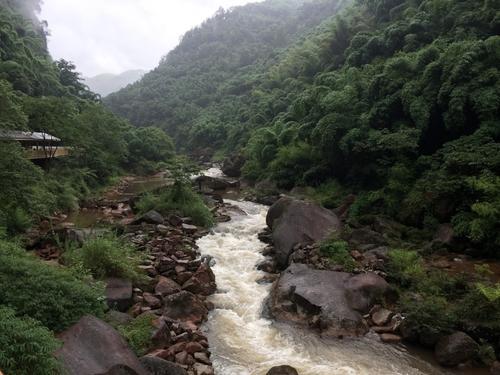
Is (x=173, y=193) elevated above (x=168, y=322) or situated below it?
above

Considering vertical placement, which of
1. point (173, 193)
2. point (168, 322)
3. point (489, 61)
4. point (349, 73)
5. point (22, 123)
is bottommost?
point (168, 322)

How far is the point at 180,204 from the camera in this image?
23062mm

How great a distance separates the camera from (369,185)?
83.4ft

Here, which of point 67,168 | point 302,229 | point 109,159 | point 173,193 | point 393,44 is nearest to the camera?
point 302,229

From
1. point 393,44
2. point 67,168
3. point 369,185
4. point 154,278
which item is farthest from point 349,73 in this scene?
point 154,278

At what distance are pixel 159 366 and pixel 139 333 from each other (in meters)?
1.30

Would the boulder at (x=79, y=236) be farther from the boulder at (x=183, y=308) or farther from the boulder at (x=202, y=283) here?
the boulder at (x=183, y=308)

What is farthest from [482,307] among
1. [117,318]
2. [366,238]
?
[117,318]

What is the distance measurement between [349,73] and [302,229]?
65.8 ft

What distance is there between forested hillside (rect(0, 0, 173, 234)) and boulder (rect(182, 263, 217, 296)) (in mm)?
6365

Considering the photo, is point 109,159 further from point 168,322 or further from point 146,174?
point 168,322

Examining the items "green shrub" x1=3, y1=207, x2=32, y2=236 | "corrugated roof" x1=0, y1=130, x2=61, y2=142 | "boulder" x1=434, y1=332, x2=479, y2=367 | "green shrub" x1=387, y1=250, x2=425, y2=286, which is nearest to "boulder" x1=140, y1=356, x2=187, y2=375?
"boulder" x1=434, y1=332, x2=479, y2=367

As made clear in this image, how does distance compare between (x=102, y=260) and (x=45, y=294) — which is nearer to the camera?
(x=45, y=294)

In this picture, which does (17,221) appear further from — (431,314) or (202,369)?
(431,314)
